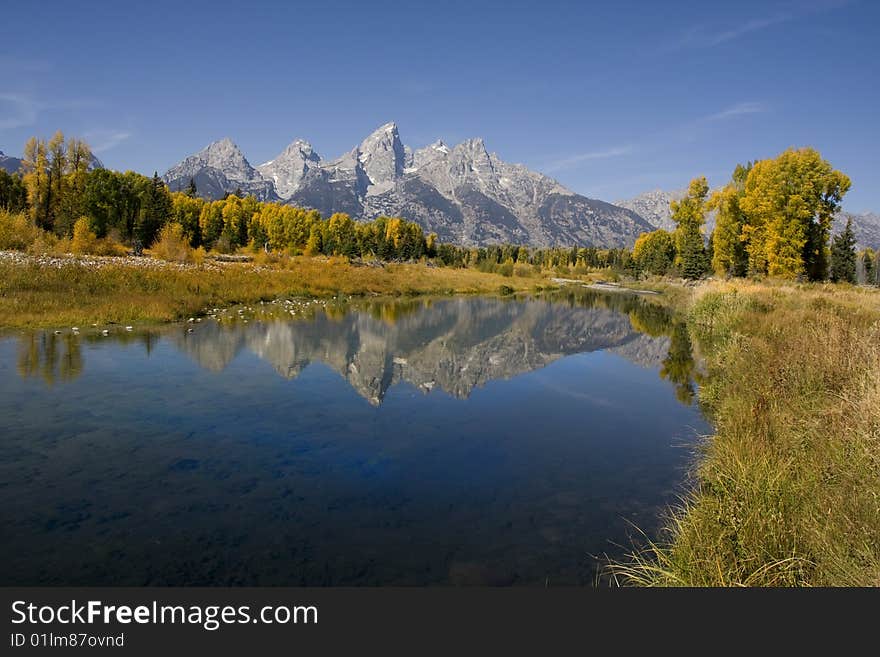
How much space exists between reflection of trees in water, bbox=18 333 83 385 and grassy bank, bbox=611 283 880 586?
15420mm

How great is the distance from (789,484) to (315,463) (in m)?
7.62

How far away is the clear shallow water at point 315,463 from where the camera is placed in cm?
640

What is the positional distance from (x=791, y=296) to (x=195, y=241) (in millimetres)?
79123

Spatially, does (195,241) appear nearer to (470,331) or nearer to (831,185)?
(470,331)

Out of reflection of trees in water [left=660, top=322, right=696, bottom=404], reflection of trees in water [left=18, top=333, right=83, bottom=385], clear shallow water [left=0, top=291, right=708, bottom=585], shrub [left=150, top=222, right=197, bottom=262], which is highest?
shrub [left=150, top=222, right=197, bottom=262]

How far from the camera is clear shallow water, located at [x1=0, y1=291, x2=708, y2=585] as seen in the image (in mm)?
6402

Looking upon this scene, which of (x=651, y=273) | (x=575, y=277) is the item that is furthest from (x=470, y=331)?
(x=575, y=277)

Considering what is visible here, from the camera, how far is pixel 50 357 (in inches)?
644

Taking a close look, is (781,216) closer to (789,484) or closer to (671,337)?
(671,337)

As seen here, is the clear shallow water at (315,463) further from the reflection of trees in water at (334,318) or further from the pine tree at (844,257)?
the pine tree at (844,257)

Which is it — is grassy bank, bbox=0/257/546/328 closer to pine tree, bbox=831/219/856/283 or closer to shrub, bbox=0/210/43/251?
shrub, bbox=0/210/43/251

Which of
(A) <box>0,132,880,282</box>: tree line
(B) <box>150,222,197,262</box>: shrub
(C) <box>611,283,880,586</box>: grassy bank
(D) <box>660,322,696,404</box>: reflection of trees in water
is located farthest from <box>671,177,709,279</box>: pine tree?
(B) <box>150,222,197,262</box>: shrub

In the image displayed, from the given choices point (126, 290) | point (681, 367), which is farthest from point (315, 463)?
point (126, 290)

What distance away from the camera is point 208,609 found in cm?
455
